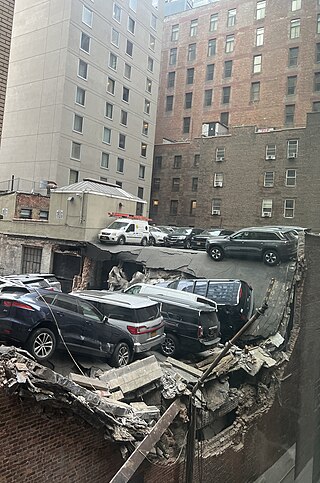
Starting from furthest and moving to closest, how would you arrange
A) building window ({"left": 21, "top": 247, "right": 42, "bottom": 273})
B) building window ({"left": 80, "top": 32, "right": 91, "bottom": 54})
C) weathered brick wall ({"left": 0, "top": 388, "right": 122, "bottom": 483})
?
building window ({"left": 80, "top": 32, "right": 91, "bottom": 54}) < building window ({"left": 21, "top": 247, "right": 42, "bottom": 273}) < weathered brick wall ({"left": 0, "top": 388, "right": 122, "bottom": 483})

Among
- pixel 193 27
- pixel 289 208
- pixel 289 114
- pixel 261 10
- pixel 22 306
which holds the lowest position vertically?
pixel 22 306

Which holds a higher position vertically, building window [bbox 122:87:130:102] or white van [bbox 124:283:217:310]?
building window [bbox 122:87:130:102]

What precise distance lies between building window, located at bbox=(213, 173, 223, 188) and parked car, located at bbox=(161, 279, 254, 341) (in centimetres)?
134

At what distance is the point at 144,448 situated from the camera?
10.6 ft

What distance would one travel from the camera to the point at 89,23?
13.5ft

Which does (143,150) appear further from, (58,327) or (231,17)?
(58,327)

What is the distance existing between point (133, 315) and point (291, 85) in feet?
11.4

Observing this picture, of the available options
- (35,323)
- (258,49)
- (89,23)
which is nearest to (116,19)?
(89,23)

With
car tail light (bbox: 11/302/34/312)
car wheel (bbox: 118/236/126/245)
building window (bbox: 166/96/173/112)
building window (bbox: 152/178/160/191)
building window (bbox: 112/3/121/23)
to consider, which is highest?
building window (bbox: 112/3/121/23)

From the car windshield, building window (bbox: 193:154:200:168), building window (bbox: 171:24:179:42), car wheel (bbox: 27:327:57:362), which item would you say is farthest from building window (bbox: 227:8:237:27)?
car wheel (bbox: 27:327:57:362)

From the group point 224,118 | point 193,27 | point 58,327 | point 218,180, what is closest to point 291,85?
point 224,118

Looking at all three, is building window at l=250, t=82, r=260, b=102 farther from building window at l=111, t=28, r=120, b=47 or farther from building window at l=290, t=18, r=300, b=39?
building window at l=111, t=28, r=120, b=47

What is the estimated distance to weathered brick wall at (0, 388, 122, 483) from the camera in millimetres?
2596

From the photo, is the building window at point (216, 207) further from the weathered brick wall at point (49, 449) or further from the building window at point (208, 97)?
the weathered brick wall at point (49, 449)
